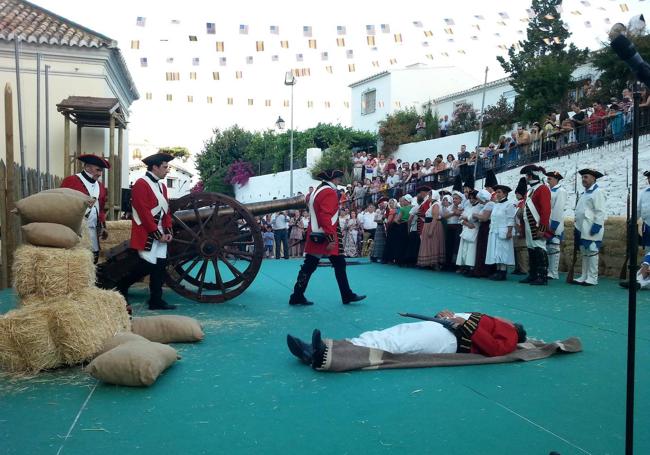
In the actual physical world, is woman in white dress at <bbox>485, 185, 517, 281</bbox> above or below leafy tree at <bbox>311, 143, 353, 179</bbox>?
below

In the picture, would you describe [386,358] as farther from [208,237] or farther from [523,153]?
[523,153]

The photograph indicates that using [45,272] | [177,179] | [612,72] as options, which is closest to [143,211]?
[45,272]

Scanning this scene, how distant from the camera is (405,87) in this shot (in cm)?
3594

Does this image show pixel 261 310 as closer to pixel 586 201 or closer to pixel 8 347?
pixel 8 347

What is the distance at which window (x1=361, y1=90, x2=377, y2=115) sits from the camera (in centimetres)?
3838

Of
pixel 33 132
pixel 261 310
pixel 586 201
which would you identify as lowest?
pixel 261 310

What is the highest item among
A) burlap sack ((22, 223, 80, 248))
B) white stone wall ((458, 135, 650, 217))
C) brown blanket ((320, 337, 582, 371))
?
white stone wall ((458, 135, 650, 217))

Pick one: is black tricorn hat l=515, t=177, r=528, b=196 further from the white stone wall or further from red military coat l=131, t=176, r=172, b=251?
red military coat l=131, t=176, r=172, b=251

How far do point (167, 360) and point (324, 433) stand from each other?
1.59m

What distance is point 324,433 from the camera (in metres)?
3.19

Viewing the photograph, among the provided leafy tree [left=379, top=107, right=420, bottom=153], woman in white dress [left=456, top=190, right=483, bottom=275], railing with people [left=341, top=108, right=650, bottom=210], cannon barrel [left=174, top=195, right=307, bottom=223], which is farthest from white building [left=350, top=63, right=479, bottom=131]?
cannon barrel [left=174, top=195, right=307, bottom=223]

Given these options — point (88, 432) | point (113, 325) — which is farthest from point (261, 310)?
point (88, 432)

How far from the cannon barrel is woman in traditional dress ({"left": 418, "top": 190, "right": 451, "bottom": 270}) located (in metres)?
4.66

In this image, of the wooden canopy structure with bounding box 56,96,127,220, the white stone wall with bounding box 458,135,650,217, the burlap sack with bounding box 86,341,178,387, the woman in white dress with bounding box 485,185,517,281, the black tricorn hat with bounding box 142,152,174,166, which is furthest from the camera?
the white stone wall with bounding box 458,135,650,217
